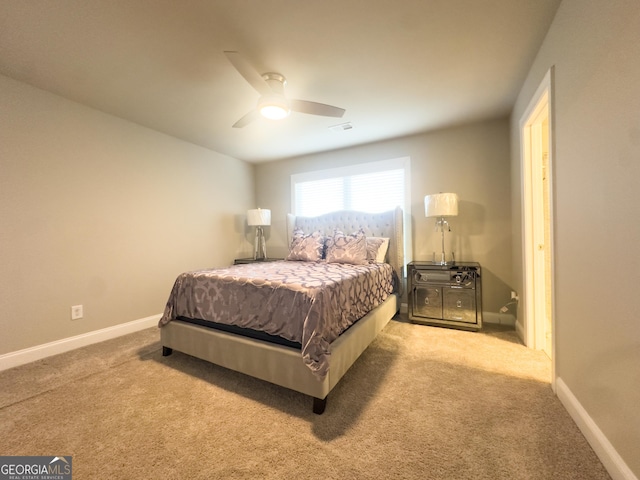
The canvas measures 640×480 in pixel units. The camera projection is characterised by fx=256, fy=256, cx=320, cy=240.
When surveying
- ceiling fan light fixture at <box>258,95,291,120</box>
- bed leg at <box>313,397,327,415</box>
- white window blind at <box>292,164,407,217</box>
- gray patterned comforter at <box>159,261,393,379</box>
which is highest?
ceiling fan light fixture at <box>258,95,291,120</box>

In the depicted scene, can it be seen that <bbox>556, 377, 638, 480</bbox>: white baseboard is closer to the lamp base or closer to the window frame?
the window frame

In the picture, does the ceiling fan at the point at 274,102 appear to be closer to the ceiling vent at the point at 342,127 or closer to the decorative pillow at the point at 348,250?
the ceiling vent at the point at 342,127

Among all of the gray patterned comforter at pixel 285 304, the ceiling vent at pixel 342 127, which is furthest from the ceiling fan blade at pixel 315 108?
the gray patterned comforter at pixel 285 304

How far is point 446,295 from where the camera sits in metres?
2.97

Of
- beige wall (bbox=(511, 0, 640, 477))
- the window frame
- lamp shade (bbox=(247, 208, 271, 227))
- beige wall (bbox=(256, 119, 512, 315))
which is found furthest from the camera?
lamp shade (bbox=(247, 208, 271, 227))

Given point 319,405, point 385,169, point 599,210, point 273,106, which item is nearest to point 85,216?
point 273,106

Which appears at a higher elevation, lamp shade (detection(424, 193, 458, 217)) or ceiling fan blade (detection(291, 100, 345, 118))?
ceiling fan blade (detection(291, 100, 345, 118))

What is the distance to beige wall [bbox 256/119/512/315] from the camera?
123 inches

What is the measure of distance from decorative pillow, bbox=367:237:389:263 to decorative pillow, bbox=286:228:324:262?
65 centimetres

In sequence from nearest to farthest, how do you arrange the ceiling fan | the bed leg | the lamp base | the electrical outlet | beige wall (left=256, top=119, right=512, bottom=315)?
the bed leg, the ceiling fan, the electrical outlet, beige wall (left=256, top=119, right=512, bottom=315), the lamp base

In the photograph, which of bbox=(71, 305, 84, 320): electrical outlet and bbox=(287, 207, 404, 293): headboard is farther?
bbox=(287, 207, 404, 293): headboard

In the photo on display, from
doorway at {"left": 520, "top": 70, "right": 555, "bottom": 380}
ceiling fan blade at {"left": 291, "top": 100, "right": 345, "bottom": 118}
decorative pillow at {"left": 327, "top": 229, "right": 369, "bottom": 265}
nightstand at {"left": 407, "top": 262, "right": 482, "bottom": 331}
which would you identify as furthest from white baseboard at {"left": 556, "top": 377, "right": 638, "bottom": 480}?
ceiling fan blade at {"left": 291, "top": 100, "right": 345, "bottom": 118}

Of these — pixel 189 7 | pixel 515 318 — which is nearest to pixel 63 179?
pixel 189 7

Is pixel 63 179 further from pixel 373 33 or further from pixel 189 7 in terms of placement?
pixel 373 33
